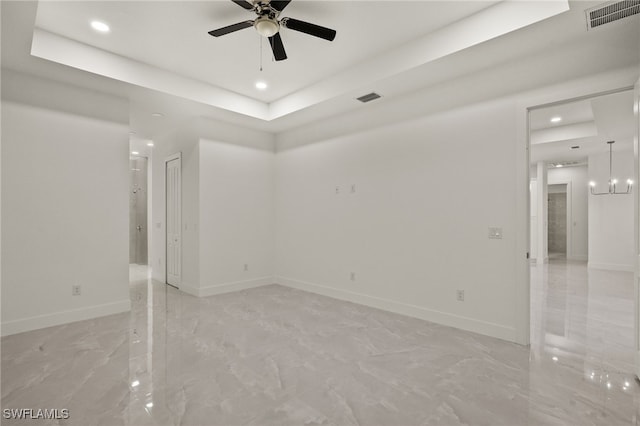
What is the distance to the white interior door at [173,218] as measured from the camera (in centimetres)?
568

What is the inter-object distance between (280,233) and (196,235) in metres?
1.53

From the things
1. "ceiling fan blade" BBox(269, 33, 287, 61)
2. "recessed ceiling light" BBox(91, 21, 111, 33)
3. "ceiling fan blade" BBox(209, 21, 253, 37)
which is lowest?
"ceiling fan blade" BBox(269, 33, 287, 61)

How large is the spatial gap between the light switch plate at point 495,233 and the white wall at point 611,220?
279 inches

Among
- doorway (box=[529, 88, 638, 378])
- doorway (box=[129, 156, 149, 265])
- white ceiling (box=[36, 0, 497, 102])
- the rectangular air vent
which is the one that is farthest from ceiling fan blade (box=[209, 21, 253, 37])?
doorway (box=[129, 156, 149, 265])

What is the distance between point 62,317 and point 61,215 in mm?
1222

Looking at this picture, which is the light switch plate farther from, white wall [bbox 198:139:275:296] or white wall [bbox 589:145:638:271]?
white wall [bbox 589:145:638:271]

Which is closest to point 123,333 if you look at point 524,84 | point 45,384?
point 45,384

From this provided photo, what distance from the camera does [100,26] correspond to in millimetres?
3125

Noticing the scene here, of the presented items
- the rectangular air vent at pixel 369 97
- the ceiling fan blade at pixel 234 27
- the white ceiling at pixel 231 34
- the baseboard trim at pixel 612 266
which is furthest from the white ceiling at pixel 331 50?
the baseboard trim at pixel 612 266

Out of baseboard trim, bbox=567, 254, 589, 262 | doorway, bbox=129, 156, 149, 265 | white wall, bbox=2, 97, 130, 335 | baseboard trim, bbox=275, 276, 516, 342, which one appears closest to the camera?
baseboard trim, bbox=275, 276, 516, 342

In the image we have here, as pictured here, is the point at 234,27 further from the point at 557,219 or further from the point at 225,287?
the point at 557,219

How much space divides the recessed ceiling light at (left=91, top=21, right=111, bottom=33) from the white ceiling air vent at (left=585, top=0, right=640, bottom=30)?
14.0 ft

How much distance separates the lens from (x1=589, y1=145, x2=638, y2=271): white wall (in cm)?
783

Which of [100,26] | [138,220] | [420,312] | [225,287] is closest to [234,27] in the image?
[100,26]
